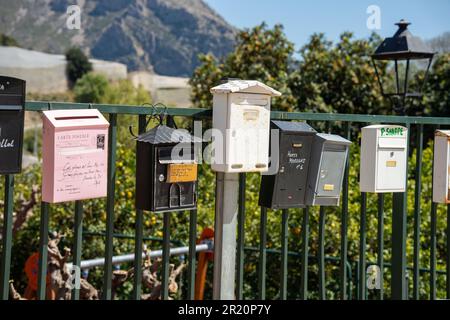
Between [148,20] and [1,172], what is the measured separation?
123 metres

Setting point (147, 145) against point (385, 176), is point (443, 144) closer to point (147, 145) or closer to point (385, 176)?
point (385, 176)

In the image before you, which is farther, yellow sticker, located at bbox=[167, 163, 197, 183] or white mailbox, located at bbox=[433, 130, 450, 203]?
white mailbox, located at bbox=[433, 130, 450, 203]

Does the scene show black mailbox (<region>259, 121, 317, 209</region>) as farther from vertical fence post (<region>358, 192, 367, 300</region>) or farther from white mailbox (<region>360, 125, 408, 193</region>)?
vertical fence post (<region>358, 192, 367, 300</region>)

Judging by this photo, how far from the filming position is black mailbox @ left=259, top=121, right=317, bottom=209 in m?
2.48

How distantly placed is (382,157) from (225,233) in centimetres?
77

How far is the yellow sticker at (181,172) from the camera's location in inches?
87.9

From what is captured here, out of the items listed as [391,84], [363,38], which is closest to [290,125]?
[363,38]

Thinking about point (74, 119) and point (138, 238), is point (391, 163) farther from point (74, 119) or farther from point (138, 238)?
point (74, 119)

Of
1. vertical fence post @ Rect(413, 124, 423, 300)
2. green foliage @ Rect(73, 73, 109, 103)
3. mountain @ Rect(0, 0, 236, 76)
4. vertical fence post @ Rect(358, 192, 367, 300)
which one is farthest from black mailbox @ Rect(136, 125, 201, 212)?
mountain @ Rect(0, 0, 236, 76)

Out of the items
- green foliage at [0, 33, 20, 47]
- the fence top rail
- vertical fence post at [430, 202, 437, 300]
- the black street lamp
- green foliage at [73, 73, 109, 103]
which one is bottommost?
vertical fence post at [430, 202, 437, 300]

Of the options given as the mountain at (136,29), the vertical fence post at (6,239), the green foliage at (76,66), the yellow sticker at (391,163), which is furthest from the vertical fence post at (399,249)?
the mountain at (136,29)

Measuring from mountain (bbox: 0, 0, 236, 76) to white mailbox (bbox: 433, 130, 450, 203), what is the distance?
95561 mm

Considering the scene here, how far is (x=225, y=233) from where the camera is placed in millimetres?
2461

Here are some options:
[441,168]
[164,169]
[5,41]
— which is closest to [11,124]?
[164,169]
